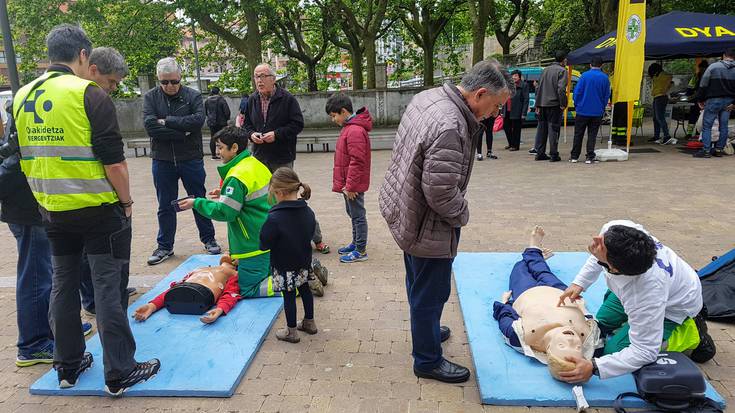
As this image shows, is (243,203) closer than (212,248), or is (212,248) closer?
(243,203)

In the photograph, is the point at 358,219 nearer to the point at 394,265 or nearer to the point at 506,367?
Answer: the point at 394,265

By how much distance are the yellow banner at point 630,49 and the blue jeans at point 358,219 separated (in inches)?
278

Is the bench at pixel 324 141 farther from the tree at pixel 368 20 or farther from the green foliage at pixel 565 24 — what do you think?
the green foliage at pixel 565 24

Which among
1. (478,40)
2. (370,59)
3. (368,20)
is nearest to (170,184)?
(478,40)

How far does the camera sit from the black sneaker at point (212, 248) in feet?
18.1

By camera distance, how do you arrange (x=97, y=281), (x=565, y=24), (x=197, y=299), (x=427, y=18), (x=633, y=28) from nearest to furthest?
(x=97, y=281) < (x=197, y=299) < (x=633, y=28) < (x=427, y=18) < (x=565, y=24)

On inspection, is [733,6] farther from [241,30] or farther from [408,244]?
[408,244]

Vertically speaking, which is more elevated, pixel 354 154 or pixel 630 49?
pixel 630 49

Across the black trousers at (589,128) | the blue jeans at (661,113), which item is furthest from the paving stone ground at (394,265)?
the blue jeans at (661,113)

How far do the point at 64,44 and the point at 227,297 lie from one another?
211 cm

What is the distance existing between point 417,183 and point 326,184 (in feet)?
21.8

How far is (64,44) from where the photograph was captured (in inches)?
113

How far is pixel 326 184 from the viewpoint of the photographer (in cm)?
929

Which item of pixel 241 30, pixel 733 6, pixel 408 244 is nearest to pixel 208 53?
pixel 241 30
